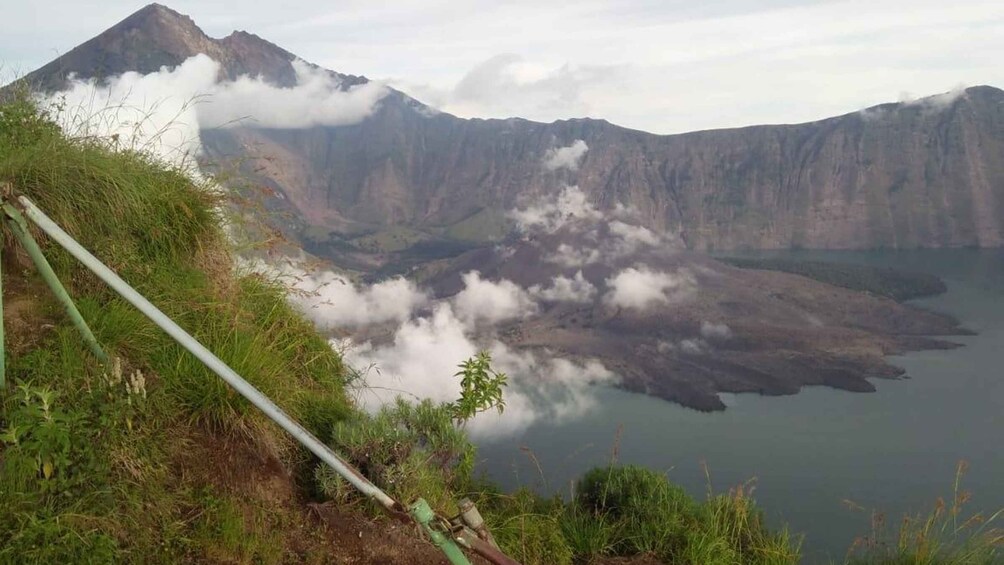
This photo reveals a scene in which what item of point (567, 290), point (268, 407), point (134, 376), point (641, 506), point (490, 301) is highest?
point (268, 407)

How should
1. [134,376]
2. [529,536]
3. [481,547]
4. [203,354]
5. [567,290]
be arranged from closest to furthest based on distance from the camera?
[203,354] < [481,547] < [134,376] < [529,536] < [567,290]

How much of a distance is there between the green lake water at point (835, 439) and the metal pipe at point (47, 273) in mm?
56388

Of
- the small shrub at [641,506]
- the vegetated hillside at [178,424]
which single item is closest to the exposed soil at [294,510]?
the vegetated hillside at [178,424]

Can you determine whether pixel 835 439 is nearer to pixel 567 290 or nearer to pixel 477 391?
pixel 567 290

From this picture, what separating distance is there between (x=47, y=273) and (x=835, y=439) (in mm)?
103410

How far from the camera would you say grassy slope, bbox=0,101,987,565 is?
115 inches

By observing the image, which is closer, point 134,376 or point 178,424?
point 134,376

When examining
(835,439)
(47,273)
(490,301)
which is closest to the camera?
(47,273)

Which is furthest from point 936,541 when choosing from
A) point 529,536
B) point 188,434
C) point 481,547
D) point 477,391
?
point 188,434

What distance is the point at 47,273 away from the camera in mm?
3094

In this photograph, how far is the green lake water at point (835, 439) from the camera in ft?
234

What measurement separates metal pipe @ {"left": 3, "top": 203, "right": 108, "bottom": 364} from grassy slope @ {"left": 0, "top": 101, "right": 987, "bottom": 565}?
115 mm

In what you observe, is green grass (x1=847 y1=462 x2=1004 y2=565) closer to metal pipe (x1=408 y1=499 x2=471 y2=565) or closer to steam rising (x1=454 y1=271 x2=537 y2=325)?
metal pipe (x1=408 y1=499 x2=471 y2=565)

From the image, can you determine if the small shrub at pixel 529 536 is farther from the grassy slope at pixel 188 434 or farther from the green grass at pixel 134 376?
the green grass at pixel 134 376
